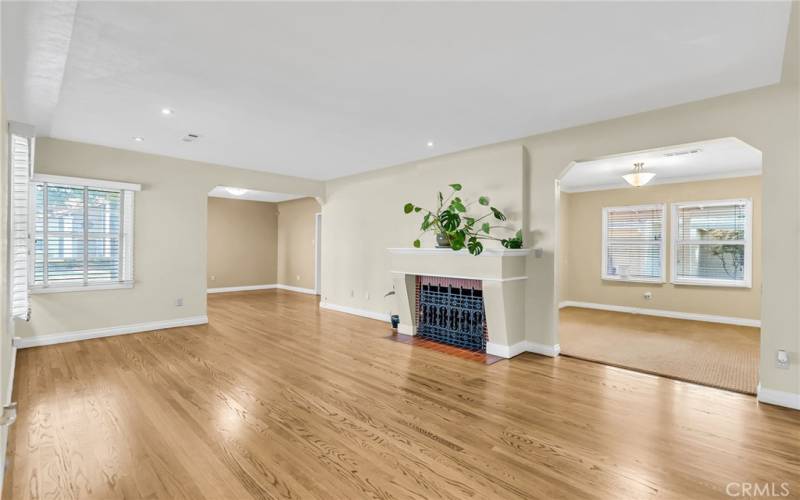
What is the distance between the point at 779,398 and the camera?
10.2 feet

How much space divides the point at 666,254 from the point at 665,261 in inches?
5.3

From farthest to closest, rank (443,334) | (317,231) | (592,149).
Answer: (317,231) < (443,334) < (592,149)

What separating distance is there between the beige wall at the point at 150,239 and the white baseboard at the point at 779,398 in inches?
270

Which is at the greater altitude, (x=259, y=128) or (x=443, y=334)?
(x=259, y=128)

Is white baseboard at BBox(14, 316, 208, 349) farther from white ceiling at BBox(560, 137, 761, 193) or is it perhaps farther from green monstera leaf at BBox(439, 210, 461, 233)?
white ceiling at BBox(560, 137, 761, 193)

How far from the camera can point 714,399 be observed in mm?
3244

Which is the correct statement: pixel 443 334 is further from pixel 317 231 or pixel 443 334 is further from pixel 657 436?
pixel 317 231

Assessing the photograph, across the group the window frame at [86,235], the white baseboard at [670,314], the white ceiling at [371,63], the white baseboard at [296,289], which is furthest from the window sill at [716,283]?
the window frame at [86,235]

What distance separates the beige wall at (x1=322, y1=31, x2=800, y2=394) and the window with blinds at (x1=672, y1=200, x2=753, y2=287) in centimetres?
416

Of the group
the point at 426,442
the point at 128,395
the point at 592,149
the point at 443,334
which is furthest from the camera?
the point at 443,334

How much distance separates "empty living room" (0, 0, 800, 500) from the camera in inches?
87.2

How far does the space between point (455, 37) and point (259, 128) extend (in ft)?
8.96

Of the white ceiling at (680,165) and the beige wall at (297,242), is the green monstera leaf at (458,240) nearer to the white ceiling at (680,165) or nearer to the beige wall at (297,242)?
the white ceiling at (680,165)

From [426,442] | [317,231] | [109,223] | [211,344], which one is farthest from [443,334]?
[317,231]
